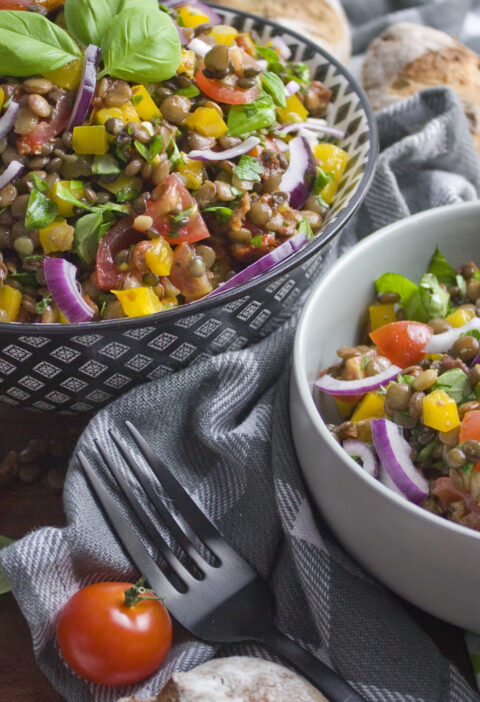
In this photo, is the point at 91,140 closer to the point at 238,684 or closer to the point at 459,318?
the point at 459,318

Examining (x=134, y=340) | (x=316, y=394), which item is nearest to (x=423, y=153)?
(x=316, y=394)

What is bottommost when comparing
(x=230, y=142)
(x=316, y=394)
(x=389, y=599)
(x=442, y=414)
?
(x=389, y=599)

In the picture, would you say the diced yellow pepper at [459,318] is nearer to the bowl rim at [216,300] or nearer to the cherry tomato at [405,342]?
the cherry tomato at [405,342]

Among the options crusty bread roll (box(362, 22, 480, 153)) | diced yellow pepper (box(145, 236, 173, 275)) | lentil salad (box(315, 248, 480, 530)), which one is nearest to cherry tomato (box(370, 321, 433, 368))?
lentil salad (box(315, 248, 480, 530))

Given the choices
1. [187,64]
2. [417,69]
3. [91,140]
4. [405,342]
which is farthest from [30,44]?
[417,69]

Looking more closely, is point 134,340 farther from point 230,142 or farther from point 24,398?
point 230,142

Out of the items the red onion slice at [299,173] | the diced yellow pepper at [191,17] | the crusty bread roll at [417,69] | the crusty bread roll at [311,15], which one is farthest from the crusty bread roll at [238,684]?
the crusty bread roll at [311,15]
